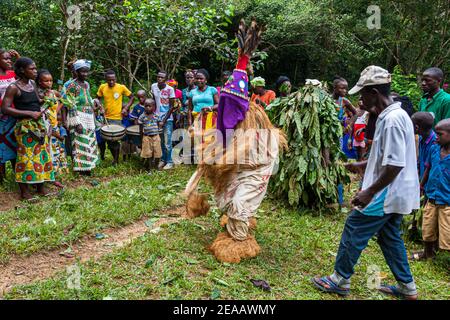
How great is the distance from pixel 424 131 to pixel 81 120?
17.1 ft

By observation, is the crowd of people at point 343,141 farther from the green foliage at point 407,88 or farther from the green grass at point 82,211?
the green foliage at point 407,88

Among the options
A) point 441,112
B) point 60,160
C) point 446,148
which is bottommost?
point 60,160

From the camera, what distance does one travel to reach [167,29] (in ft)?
28.9

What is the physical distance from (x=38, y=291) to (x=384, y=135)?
9.87 feet

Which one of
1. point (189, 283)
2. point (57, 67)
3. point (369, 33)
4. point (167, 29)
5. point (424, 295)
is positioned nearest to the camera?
point (189, 283)

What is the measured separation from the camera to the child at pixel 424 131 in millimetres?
4602

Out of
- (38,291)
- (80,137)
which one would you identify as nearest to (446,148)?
(38,291)

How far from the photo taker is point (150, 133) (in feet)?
24.9

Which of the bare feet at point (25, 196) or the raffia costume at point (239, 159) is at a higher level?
the raffia costume at point (239, 159)

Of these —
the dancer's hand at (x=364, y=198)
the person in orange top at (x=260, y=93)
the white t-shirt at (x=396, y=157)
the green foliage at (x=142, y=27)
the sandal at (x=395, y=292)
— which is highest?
the green foliage at (x=142, y=27)

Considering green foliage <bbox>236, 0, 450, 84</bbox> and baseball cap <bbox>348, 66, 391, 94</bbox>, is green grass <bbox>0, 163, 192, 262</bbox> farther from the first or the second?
green foliage <bbox>236, 0, 450, 84</bbox>

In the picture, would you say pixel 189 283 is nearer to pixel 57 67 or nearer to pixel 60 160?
pixel 60 160

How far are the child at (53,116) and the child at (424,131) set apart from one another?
481 centimetres

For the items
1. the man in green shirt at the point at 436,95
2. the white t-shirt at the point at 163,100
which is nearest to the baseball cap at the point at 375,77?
the man in green shirt at the point at 436,95
